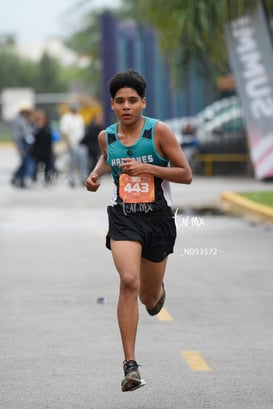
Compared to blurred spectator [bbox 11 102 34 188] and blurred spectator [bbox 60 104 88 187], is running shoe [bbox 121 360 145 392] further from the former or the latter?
blurred spectator [bbox 11 102 34 188]

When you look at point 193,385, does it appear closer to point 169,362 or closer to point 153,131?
point 169,362

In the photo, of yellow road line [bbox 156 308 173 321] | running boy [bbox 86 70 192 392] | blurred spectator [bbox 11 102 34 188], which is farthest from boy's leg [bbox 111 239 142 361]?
blurred spectator [bbox 11 102 34 188]

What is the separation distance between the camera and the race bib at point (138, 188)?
7133mm

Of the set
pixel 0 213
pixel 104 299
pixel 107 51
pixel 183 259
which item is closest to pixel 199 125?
pixel 107 51

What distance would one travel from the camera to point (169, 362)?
7.88 meters

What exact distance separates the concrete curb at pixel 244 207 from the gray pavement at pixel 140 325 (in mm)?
1275

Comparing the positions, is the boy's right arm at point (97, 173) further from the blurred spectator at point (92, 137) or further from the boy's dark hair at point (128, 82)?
the blurred spectator at point (92, 137)

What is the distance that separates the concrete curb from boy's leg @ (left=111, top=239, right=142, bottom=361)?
38.0 feet

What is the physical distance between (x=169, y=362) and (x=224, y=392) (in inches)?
38.3

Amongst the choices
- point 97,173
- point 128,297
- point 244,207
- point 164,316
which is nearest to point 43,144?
point 244,207

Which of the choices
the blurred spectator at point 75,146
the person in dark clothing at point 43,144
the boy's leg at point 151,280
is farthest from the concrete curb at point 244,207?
the boy's leg at point 151,280

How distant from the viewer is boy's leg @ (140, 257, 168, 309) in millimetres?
7348

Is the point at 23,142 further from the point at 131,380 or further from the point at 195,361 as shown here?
the point at 131,380

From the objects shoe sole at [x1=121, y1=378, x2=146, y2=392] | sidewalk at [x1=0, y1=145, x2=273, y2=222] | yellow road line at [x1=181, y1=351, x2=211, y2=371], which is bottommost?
sidewalk at [x1=0, y1=145, x2=273, y2=222]
